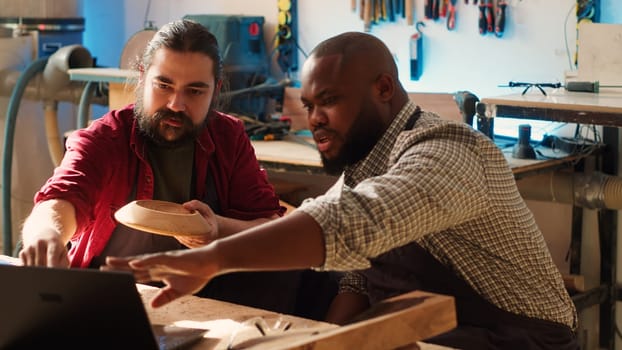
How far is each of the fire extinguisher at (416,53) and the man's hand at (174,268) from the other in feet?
9.46

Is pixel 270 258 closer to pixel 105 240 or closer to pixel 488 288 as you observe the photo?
pixel 488 288

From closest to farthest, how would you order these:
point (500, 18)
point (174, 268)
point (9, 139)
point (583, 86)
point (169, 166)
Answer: point (174, 268) < point (169, 166) < point (583, 86) < point (500, 18) < point (9, 139)

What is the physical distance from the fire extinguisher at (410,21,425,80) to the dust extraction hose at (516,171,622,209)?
0.72 metres

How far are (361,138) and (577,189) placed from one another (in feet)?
6.46

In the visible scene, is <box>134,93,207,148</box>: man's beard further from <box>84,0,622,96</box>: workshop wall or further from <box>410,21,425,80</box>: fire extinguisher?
<box>410,21,425,80</box>: fire extinguisher

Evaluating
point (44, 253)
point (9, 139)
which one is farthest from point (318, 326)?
point (9, 139)

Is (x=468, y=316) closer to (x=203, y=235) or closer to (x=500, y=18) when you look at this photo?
(x=203, y=235)

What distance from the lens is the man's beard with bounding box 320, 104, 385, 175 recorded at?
1.99 metres

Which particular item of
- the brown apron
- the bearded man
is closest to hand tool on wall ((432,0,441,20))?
the bearded man

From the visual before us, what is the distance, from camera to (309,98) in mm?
1983

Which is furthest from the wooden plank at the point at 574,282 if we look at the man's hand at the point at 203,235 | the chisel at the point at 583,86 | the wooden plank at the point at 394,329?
the wooden plank at the point at 394,329

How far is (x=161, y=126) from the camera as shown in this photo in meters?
2.52

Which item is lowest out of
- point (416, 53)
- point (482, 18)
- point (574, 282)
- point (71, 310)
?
point (574, 282)

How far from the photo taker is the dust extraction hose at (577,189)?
3.61 m
